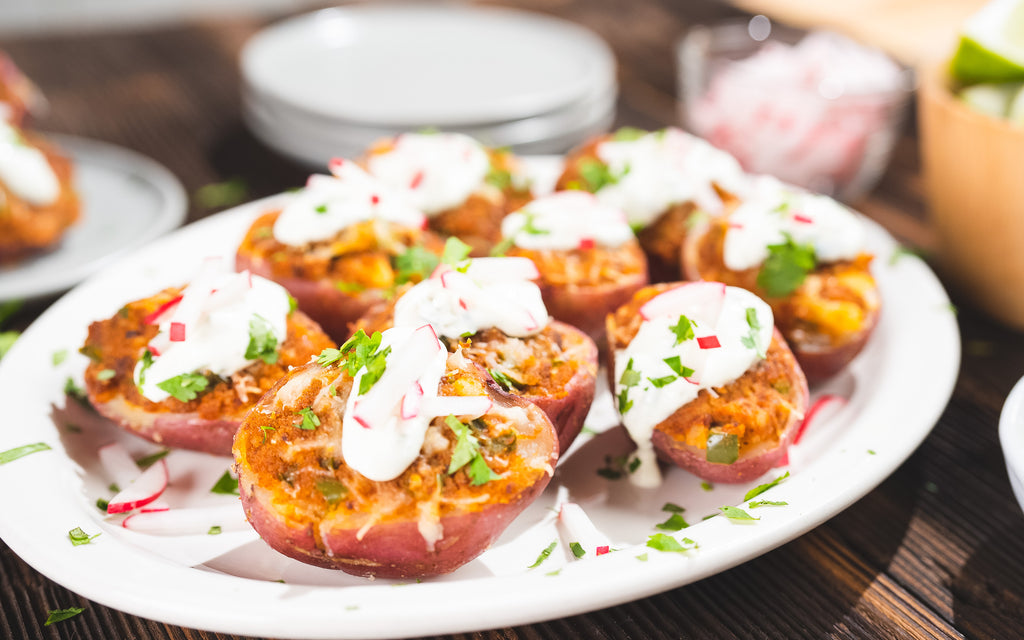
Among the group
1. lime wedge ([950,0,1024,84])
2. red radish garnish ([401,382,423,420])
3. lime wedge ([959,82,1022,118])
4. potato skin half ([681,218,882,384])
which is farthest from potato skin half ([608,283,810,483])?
lime wedge ([950,0,1024,84])

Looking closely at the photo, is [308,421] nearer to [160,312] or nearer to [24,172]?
[160,312]

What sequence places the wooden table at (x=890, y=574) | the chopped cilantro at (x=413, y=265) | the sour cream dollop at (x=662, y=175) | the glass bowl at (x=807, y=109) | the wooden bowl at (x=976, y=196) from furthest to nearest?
the glass bowl at (x=807, y=109) → the sour cream dollop at (x=662, y=175) → the wooden bowl at (x=976, y=196) → the chopped cilantro at (x=413, y=265) → the wooden table at (x=890, y=574)

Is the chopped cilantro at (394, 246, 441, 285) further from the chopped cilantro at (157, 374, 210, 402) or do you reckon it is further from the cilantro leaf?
the cilantro leaf

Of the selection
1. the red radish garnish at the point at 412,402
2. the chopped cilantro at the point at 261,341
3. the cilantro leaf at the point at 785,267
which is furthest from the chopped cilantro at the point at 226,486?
the cilantro leaf at the point at 785,267

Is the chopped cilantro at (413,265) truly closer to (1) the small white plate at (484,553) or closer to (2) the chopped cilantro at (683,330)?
(1) the small white plate at (484,553)

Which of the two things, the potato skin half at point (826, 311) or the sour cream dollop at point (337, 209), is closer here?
the potato skin half at point (826, 311)

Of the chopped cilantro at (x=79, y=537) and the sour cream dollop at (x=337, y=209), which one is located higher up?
the sour cream dollop at (x=337, y=209)

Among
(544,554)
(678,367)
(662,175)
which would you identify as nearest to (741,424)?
(678,367)
